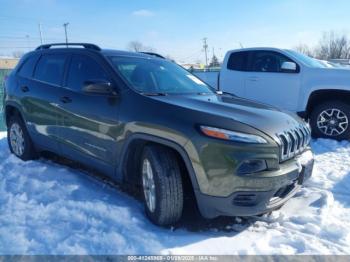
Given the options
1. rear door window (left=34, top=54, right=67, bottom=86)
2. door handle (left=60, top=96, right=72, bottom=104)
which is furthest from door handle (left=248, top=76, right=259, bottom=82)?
door handle (left=60, top=96, right=72, bottom=104)

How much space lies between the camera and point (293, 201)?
3717mm

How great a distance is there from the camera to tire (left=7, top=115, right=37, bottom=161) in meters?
4.93

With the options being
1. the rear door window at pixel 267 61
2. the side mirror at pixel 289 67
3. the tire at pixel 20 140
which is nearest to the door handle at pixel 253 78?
the rear door window at pixel 267 61

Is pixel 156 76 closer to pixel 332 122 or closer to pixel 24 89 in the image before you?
pixel 24 89

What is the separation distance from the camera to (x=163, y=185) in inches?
113

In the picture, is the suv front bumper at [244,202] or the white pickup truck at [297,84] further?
the white pickup truck at [297,84]

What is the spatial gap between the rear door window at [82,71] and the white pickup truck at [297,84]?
158 inches

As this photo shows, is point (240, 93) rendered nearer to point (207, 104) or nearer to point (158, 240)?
point (207, 104)

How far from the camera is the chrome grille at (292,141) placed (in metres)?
2.84

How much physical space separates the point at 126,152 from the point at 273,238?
1.53m

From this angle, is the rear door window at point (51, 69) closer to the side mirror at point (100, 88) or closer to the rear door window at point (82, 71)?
the rear door window at point (82, 71)

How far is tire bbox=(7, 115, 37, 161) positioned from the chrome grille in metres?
3.61

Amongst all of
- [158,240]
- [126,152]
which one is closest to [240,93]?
[126,152]

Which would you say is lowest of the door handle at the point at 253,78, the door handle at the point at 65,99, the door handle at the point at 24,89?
the door handle at the point at 253,78
